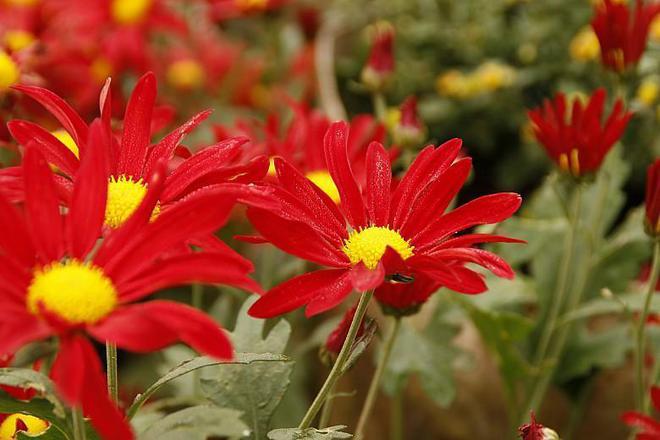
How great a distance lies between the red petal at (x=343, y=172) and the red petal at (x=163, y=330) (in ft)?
0.58

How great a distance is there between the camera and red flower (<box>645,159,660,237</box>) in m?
0.62

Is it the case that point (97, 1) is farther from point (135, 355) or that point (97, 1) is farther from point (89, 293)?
point (89, 293)

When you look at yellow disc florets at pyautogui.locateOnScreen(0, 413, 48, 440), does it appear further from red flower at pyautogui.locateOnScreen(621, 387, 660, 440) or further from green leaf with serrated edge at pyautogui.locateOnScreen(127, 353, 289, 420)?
red flower at pyautogui.locateOnScreen(621, 387, 660, 440)

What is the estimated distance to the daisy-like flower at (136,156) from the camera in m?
0.50

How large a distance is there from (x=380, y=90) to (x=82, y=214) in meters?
0.62

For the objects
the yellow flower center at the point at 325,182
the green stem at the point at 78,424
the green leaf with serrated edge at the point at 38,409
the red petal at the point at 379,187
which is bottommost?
the green stem at the point at 78,424

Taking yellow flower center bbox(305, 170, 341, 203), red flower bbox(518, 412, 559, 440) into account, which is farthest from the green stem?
yellow flower center bbox(305, 170, 341, 203)

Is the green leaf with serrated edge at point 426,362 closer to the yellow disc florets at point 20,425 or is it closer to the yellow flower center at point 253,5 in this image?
the yellow disc florets at point 20,425

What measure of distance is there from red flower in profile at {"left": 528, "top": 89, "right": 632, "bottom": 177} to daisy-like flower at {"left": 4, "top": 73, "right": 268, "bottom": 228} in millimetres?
297

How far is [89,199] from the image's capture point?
44cm

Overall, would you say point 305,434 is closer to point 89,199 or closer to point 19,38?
point 89,199

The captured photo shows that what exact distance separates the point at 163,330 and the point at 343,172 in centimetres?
20

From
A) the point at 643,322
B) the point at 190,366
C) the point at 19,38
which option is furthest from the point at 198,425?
the point at 19,38

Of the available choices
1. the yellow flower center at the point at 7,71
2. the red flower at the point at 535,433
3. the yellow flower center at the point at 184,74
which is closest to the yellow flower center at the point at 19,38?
the yellow flower center at the point at 7,71
